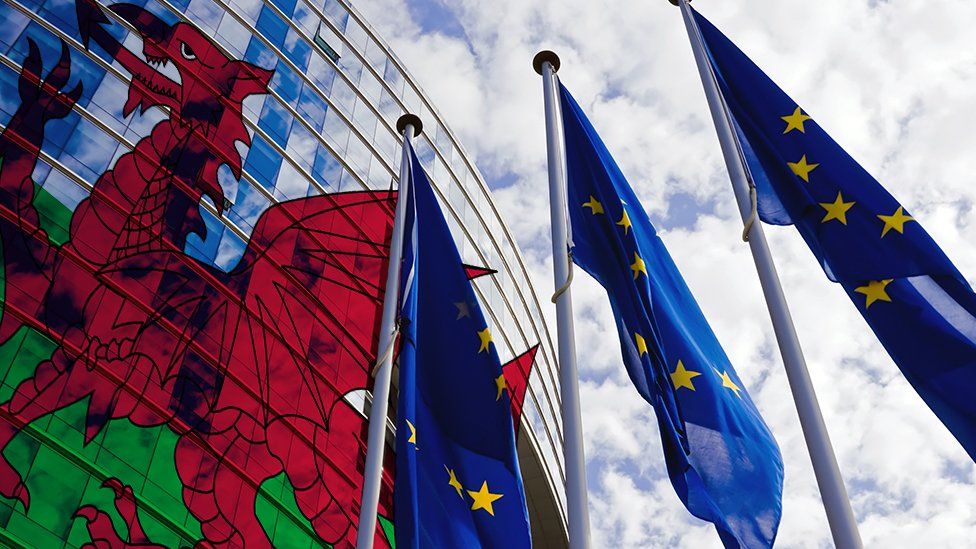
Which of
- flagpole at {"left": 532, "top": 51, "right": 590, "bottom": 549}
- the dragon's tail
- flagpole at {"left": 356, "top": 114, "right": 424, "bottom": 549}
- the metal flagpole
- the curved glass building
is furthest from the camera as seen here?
the dragon's tail

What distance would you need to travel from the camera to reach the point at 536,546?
3175cm

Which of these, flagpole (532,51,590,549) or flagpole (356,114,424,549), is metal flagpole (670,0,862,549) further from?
flagpole (356,114,424,549)

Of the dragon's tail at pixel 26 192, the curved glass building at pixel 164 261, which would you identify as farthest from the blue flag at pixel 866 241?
the dragon's tail at pixel 26 192

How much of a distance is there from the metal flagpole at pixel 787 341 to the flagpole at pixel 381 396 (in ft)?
13.9

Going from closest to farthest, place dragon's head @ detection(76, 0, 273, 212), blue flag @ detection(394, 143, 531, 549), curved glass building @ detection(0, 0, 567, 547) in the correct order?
blue flag @ detection(394, 143, 531, 549) → curved glass building @ detection(0, 0, 567, 547) → dragon's head @ detection(76, 0, 273, 212)

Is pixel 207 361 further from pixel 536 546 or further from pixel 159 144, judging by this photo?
pixel 536 546

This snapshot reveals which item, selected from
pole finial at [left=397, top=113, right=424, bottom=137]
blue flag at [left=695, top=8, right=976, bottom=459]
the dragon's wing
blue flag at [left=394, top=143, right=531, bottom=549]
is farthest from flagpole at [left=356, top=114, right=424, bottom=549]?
the dragon's wing

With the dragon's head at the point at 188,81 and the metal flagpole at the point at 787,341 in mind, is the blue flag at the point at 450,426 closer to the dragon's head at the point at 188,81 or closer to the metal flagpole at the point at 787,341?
the metal flagpole at the point at 787,341

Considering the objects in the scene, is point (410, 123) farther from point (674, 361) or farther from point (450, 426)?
point (674, 361)

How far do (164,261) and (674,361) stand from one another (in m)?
13.4

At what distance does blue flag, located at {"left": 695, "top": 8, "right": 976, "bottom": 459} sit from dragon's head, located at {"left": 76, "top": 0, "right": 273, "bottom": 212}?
580 inches

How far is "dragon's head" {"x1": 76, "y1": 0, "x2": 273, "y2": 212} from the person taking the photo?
2192cm

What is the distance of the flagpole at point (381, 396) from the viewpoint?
9.38 metres

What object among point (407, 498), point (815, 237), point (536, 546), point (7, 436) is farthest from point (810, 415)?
point (536, 546)
